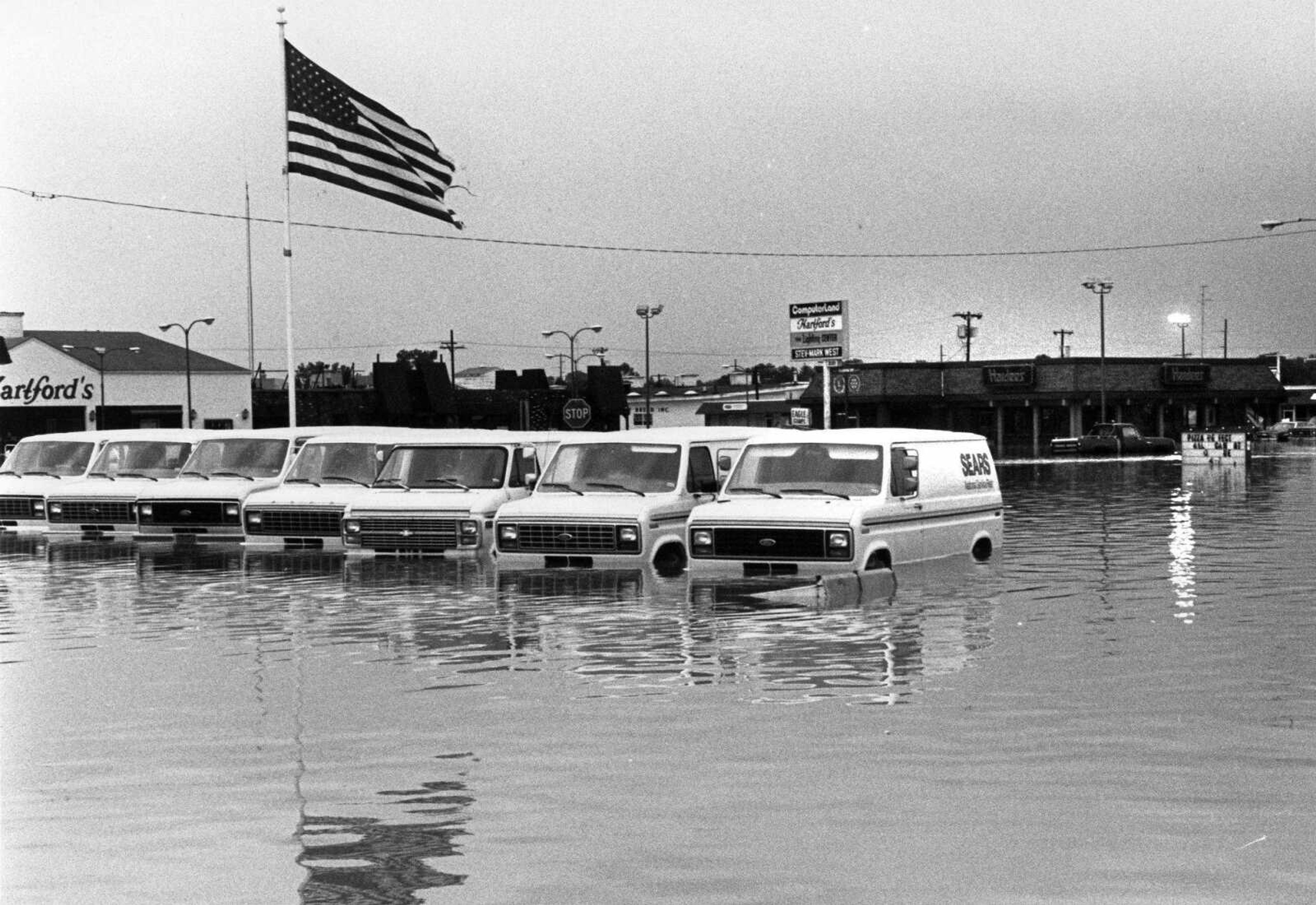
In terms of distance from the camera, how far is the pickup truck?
77.0m

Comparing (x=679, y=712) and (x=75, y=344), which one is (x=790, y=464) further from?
(x=75, y=344)

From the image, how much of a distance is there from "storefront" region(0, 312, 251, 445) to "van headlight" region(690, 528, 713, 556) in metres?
64.0

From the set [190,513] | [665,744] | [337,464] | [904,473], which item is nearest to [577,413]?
[190,513]

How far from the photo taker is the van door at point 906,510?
1738 centimetres

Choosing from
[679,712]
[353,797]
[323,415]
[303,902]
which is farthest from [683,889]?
[323,415]

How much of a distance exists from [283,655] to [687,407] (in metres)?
121

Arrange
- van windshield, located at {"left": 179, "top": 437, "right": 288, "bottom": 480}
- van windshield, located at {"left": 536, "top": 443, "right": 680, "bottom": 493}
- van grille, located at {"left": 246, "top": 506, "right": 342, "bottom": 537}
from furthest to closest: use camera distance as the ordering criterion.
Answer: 1. van windshield, located at {"left": 179, "top": 437, "right": 288, "bottom": 480}
2. van grille, located at {"left": 246, "top": 506, "right": 342, "bottom": 537}
3. van windshield, located at {"left": 536, "top": 443, "right": 680, "bottom": 493}

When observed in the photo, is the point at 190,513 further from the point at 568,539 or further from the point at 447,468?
the point at 568,539

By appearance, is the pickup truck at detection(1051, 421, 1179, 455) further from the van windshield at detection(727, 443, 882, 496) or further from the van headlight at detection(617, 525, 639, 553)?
the van headlight at detection(617, 525, 639, 553)

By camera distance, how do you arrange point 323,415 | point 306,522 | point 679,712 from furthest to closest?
1. point 323,415
2. point 306,522
3. point 679,712

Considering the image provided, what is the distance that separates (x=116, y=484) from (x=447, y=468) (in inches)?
280

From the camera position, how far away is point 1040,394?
9719 centimetres

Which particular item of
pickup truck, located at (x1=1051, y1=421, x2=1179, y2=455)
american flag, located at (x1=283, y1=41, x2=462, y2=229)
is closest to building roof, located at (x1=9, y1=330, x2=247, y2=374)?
pickup truck, located at (x1=1051, y1=421, x2=1179, y2=455)

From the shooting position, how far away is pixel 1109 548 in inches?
926
